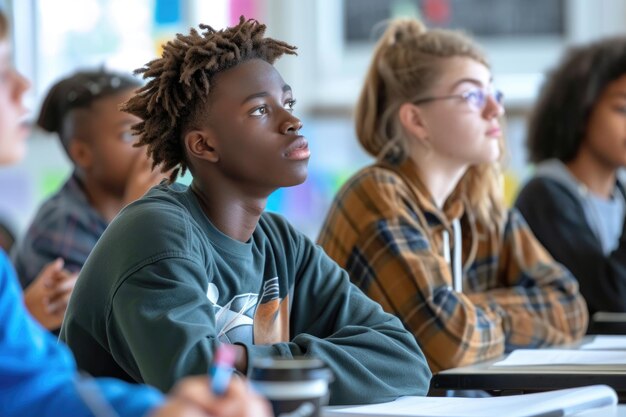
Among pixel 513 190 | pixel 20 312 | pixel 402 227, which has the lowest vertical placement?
pixel 513 190

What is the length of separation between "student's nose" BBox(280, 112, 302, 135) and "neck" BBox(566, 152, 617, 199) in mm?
1823

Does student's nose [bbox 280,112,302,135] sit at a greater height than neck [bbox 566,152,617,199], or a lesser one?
greater

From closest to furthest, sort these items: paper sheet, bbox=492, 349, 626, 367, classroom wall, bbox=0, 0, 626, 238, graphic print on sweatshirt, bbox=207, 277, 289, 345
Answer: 1. graphic print on sweatshirt, bbox=207, 277, 289, 345
2. paper sheet, bbox=492, 349, 626, 367
3. classroom wall, bbox=0, 0, 626, 238

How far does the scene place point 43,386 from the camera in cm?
103

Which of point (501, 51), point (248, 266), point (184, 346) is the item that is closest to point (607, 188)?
point (501, 51)

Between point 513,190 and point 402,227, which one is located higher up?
point 402,227

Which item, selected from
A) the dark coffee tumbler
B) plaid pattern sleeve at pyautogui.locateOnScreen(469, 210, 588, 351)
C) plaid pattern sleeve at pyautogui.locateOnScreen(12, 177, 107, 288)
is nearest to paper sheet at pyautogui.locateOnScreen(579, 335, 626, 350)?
plaid pattern sleeve at pyautogui.locateOnScreen(469, 210, 588, 351)

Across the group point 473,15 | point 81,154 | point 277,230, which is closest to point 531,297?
point 277,230

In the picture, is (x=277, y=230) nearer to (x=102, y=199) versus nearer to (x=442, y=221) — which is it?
(x=442, y=221)

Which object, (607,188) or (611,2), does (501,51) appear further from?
(607,188)

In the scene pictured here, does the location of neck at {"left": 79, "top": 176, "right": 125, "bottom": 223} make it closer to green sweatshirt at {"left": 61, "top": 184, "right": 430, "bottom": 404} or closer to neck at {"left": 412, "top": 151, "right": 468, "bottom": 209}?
neck at {"left": 412, "top": 151, "right": 468, "bottom": 209}

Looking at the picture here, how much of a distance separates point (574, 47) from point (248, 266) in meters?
2.07

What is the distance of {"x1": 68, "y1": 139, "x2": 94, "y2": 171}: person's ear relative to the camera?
2949mm

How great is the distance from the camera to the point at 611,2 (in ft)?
15.0
